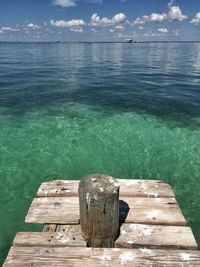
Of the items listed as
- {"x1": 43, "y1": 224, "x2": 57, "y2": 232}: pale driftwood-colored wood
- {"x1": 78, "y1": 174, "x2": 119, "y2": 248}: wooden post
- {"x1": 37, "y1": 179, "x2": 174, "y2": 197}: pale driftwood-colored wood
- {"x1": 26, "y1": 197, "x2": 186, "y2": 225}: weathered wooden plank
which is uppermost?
{"x1": 78, "y1": 174, "x2": 119, "y2": 248}: wooden post

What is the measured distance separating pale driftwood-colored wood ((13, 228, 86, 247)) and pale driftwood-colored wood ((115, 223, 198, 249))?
553 mm

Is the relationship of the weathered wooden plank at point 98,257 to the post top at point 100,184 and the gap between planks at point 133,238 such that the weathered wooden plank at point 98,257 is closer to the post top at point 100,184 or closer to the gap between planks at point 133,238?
the gap between planks at point 133,238

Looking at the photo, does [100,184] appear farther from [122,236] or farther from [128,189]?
[128,189]

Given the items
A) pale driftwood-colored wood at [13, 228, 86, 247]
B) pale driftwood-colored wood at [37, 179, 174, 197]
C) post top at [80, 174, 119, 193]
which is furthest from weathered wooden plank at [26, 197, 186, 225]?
post top at [80, 174, 119, 193]

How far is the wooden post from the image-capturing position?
3.28 metres

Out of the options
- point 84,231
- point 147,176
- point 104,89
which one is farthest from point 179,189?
point 104,89

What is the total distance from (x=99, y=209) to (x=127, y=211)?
3.32ft

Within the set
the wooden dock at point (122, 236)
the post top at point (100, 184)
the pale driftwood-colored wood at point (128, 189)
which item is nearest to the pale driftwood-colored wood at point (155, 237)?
the wooden dock at point (122, 236)

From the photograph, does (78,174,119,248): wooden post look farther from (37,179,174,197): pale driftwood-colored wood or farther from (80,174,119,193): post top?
(37,179,174,197): pale driftwood-colored wood

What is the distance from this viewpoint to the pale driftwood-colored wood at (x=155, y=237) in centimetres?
362

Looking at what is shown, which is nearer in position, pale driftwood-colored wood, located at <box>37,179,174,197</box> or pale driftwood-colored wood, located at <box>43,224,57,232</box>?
pale driftwood-colored wood, located at <box>43,224,57,232</box>

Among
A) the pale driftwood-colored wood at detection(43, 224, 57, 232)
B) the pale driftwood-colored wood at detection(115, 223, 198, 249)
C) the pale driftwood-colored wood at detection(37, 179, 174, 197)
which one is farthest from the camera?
the pale driftwood-colored wood at detection(37, 179, 174, 197)

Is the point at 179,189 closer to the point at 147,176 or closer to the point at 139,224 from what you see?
the point at 147,176

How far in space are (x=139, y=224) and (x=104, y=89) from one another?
652 inches
